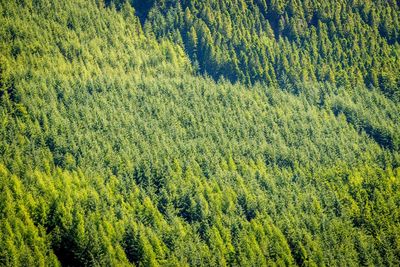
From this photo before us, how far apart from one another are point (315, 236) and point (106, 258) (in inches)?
2176

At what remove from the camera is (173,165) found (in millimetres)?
140375

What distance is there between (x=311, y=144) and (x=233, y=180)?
41859mm

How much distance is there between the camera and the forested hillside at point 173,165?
103 m

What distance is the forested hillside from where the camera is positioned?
103 m

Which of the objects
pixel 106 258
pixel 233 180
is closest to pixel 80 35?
pixel 233 180

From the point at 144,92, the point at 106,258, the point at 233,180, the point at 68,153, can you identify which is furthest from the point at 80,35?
the point at 106,258

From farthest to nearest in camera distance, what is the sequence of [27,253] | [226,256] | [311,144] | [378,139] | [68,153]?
[378,139]
[311,144]
[68,153]
[226,256]
[27,253]

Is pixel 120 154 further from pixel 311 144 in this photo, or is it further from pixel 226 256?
pixel 311 144

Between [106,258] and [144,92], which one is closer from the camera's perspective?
[106,258]

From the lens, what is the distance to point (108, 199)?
383 feet

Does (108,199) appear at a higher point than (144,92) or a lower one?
lower

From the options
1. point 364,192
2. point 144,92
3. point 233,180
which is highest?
point 144,92

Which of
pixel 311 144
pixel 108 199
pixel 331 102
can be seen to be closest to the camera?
pixel 108 199

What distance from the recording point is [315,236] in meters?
120
